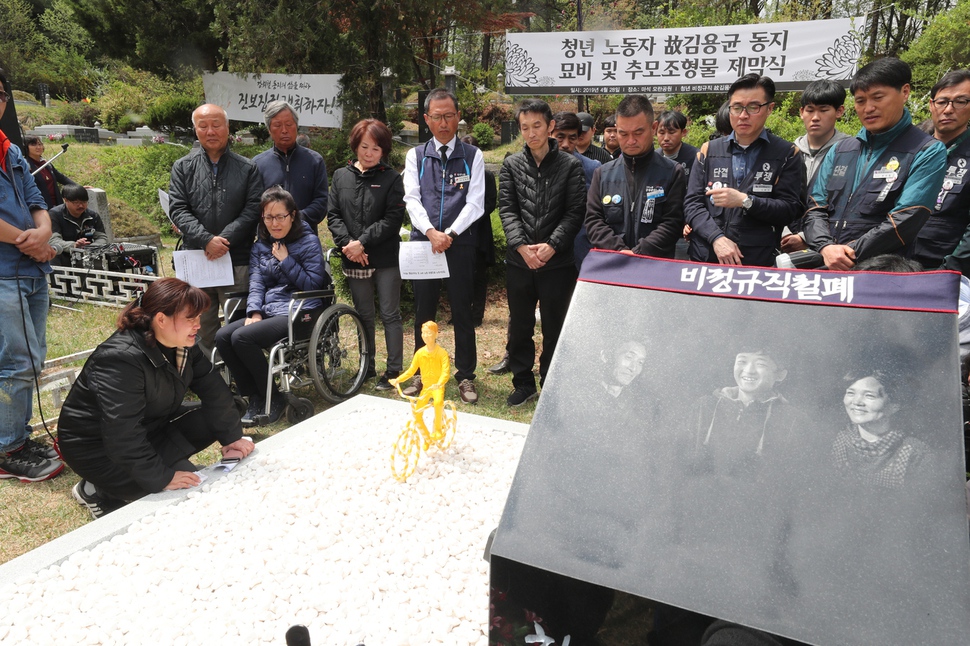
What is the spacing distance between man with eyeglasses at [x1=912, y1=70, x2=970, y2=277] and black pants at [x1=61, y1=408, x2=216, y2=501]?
3602 mm

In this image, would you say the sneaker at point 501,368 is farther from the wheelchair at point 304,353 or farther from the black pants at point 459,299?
the wheelchair at point 304,353

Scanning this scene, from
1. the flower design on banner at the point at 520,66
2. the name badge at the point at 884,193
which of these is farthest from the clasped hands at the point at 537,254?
the flower design on banner at the point at 520,66

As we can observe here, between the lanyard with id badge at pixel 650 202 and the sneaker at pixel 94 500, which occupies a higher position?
the lanyard with id badge at pixel 650 202

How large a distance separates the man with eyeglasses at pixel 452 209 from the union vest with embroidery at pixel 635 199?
0.86 meters

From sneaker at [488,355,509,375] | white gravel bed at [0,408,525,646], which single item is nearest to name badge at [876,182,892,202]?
white gravel bed at [0,408,525,646]

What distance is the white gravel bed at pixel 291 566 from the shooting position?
2.05 m

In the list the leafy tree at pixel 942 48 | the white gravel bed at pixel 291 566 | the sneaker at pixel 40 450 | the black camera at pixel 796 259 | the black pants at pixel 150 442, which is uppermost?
the leafy tree at pixel 942 48

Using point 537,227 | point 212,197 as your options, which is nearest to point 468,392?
point 537,227

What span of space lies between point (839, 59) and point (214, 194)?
5682 mm

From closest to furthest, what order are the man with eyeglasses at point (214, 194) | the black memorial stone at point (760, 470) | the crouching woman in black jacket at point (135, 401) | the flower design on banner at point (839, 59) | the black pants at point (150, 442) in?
the black memorial stone at point (760, 470) < the crouching woman in black jacket at point (135, 401) < the black pants at point (150, 442) < the man with eyeglasses at point (214, 194) < the flower design on banner at point (839, 59)

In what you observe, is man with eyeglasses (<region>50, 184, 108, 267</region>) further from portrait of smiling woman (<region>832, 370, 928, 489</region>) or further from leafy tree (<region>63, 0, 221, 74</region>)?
portrait of smiling woman (<region>832, 370, 928, 489</region>)

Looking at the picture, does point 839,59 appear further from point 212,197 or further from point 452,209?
point 212,197

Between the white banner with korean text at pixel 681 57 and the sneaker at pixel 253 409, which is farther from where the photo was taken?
the white banner with korean text at pixel 681 57

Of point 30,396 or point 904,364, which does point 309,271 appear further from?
point 904,364
